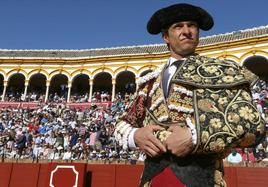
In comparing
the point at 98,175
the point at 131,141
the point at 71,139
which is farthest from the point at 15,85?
the point at 131,141

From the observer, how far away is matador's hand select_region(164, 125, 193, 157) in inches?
53.3

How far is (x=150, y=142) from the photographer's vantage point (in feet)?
4.93

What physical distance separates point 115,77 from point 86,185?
17.5 m

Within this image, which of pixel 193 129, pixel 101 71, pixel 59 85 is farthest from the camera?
pixel 59 85

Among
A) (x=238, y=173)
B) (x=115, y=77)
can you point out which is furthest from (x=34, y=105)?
(x=238, y=173)

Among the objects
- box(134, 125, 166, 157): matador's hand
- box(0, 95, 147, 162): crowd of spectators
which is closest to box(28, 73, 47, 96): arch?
box(0, 95, 147, 162): crowd of spectators

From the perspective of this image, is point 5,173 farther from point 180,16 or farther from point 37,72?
point 37,72

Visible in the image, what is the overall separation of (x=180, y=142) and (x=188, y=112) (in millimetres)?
185

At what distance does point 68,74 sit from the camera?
25781 mm

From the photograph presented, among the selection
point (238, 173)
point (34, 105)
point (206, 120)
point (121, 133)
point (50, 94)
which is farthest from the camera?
point (50, 94)

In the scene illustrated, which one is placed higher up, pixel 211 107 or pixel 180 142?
pixel 211 107

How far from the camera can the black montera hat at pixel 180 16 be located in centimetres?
169

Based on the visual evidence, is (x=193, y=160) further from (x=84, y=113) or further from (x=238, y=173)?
(x=84, y=113)

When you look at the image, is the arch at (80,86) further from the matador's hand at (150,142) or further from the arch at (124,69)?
the matador's hand at (150,142)
